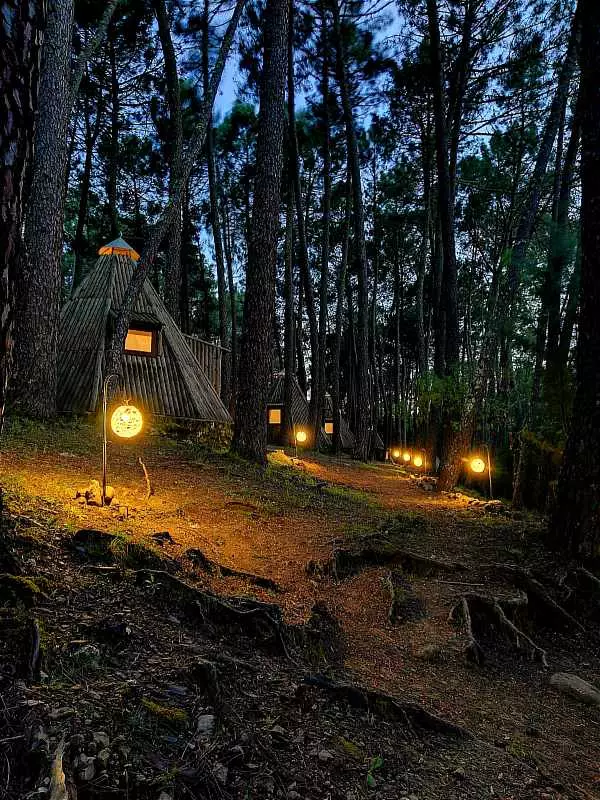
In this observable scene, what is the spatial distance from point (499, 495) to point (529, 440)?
4.86 meters

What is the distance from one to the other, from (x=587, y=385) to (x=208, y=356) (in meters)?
13.1

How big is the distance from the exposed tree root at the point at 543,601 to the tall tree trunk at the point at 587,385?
33.4 inches

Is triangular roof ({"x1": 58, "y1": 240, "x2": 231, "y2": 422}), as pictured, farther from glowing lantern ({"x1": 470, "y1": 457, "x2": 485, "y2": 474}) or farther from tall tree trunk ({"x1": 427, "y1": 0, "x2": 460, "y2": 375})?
glowing lantern ({"x1": 470, "y1": 457, "x2": 485, "y2": 474})

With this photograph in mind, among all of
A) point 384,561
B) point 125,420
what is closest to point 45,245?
point 125,420

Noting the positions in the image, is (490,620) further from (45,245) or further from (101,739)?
(45,245)

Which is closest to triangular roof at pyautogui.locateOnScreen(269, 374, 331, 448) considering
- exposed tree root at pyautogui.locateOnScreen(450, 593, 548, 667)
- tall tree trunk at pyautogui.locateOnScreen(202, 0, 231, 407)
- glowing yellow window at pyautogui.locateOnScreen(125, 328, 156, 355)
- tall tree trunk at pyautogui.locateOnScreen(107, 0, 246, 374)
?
tall tree trunk at pyautogui.locateOnScreen(202, 0, 231, 407)

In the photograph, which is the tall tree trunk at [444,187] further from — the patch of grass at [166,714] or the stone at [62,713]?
the stone at [62,713]

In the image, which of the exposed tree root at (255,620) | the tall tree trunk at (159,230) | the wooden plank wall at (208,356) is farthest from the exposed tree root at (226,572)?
the wooden plank wall at (208,356)

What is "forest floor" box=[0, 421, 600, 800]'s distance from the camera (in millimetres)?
1816

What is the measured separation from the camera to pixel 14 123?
1482mm

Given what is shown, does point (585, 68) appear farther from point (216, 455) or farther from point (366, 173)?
point (366, 173)

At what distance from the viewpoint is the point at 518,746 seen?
285cm

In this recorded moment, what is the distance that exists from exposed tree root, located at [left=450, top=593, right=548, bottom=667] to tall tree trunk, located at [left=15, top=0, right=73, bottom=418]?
9367 millimetres

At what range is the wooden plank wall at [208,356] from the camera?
16156 mm
